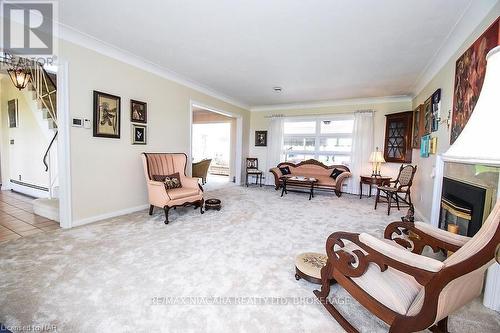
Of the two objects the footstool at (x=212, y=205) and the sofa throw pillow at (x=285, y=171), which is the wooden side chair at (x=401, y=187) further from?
the footstool at (x=212, y=205)

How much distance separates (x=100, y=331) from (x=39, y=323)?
0.41 m

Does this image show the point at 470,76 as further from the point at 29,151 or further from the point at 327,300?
the point at 29,151

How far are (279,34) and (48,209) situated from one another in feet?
13.2

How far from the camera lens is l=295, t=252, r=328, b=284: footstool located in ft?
6.14

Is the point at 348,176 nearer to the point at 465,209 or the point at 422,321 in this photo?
the point at 465,209

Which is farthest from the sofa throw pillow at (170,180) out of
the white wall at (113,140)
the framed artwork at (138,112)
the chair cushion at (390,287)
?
the chair cushion at (390,287)

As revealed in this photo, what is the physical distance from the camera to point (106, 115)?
3338 millimetres

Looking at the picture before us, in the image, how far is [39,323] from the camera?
140cm

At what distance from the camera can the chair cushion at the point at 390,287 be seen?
118 centimetres

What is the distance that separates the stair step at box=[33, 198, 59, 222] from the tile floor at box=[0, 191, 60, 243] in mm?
59

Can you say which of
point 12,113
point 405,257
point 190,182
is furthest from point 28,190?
point 405,257

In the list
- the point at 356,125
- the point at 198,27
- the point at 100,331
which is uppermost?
the point at 198,27

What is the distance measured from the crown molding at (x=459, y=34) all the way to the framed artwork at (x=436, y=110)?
15.3 inches

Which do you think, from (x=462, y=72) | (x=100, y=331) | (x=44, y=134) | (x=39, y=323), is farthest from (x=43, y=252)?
(x=462, y=72)
